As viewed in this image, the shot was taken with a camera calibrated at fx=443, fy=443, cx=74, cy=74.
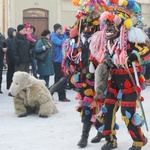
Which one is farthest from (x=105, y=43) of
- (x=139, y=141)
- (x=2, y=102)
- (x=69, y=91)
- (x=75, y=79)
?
(x=69, y=91)

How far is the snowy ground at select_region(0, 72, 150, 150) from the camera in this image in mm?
5735

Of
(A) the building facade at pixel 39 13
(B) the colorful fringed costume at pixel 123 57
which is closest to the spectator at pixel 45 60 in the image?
(B) the colorful fringed costume at pixel 123 57

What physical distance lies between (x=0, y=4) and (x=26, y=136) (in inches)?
617

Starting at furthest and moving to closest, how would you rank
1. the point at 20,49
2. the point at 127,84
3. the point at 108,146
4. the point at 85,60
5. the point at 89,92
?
the point at 20,49 → the point at 85,60 → the point at 89,92 → the point at 108,146 → the point at 127,84

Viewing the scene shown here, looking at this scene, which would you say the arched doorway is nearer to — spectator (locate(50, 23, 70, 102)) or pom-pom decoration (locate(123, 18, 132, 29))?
spectator (locate(50, 23, 70, 102))

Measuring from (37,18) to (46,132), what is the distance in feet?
54.9

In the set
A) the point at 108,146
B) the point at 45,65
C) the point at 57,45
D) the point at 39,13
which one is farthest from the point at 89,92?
the point at 39,13

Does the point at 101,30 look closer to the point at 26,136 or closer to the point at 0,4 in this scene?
the point at 26,136

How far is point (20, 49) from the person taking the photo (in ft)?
34.0

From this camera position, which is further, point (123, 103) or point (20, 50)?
point (20, 50)

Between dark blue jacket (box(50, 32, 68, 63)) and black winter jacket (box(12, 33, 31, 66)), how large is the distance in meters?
0.63

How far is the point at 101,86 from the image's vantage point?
17.4 feet

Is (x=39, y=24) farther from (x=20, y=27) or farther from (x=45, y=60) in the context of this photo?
(x=20, y=27)

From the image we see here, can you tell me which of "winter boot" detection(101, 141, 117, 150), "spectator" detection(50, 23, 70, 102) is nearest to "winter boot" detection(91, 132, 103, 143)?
"winter boot" detection(101, 141, 117, 150)
